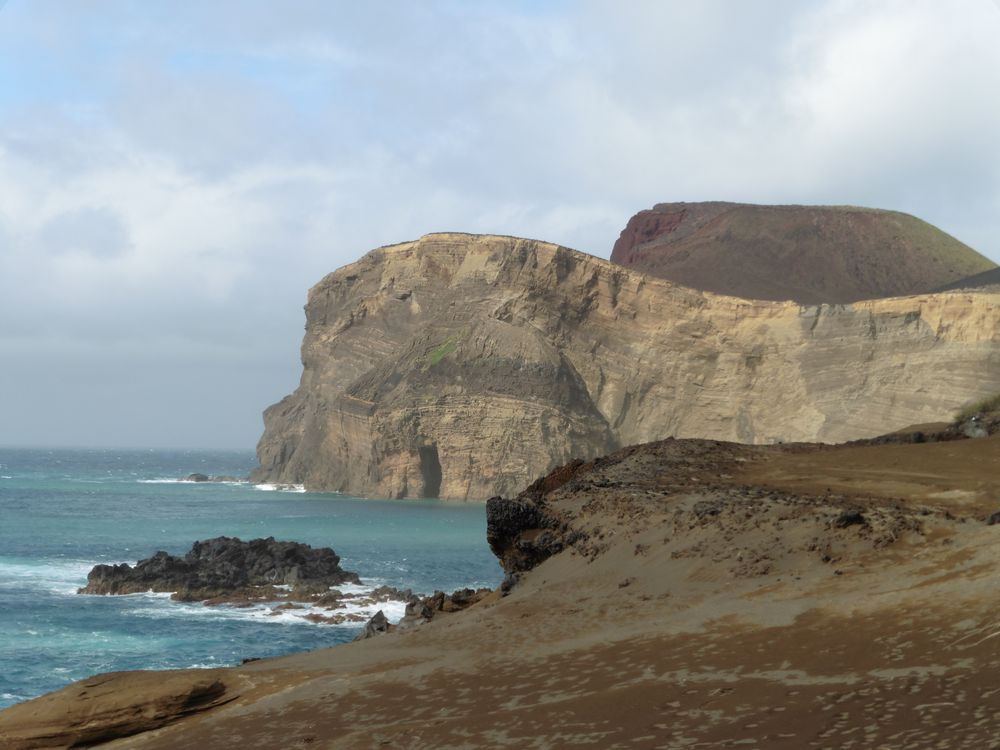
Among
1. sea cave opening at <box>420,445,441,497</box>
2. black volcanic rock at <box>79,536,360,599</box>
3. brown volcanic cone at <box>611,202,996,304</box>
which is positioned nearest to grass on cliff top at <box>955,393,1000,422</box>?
black volcanic rock at <box>79,536,360,599</box>

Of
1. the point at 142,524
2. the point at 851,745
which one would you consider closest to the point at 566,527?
the point at 851,745

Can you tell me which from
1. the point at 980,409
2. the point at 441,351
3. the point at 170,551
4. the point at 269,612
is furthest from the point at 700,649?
the point at 441,351

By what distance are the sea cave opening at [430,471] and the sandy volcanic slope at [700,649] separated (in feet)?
213

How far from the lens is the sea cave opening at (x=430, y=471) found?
82.2 m

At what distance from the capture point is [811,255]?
374 ft

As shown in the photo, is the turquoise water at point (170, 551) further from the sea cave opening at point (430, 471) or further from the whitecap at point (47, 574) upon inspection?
the sea cave opening at point (430, 471)

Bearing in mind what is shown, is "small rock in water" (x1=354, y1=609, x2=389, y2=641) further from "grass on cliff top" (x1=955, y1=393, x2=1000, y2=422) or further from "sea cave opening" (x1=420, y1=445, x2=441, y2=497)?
"sea cave opening" (x1=420, y1=445, x2=441, y2=497)

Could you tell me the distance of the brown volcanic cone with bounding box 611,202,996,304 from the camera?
110 metres

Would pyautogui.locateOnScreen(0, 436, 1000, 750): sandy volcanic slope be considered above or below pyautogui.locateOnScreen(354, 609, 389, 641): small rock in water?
above

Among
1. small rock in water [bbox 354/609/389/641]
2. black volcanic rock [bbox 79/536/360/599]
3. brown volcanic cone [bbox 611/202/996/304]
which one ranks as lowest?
black volcanic rock [bbox 79/536/360/599]

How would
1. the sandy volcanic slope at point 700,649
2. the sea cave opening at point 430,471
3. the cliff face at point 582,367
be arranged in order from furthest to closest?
the sea cave opening at point 430,471 → the cliff face at point 582,367 → the sandy volcanic slope at point 700,649

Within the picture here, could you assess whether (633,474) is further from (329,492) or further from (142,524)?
(329,492)

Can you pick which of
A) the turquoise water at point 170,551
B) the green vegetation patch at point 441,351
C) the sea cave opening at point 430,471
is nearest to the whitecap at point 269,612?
the turquoise water at point 170,551

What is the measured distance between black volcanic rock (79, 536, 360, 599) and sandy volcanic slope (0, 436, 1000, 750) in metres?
22.1
